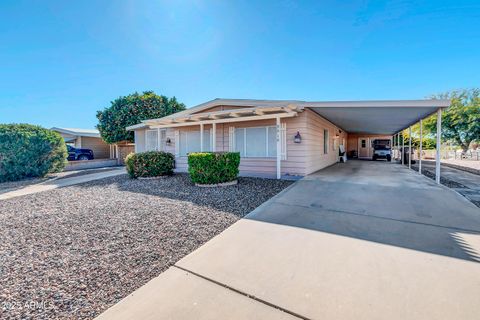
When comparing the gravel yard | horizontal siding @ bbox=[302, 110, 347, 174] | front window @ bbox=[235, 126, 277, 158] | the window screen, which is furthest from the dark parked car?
horizontal siding @ bbox=[302, 110, 347, 174]

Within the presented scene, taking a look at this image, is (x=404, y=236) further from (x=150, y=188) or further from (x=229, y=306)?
(x=150, y=188)

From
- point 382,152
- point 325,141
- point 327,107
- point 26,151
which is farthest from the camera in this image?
point 382,152

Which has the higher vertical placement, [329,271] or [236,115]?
[236,115]

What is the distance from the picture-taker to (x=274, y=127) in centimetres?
870

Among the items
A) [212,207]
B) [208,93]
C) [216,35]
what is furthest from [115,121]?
[212,207]

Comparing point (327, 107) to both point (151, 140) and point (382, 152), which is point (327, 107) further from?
point (382, 152)

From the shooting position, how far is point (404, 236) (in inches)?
122

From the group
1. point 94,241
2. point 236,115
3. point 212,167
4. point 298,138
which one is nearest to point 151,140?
point 236,115

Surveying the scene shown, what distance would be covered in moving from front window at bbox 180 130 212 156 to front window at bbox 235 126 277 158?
1.73m

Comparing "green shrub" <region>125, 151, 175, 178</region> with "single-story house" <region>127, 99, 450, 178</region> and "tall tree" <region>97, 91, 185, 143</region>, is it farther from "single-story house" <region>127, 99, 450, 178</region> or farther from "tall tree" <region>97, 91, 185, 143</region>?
"tall tree" <region>97, 91, 185, 143</region>

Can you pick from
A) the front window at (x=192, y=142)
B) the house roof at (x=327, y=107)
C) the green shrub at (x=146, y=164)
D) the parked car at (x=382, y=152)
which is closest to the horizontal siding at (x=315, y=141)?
the house roof at (x=327, y=107)

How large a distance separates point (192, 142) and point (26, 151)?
7.41 meters

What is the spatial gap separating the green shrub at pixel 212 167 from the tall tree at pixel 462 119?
26.6 meters

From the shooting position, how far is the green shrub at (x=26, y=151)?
9125 mm
